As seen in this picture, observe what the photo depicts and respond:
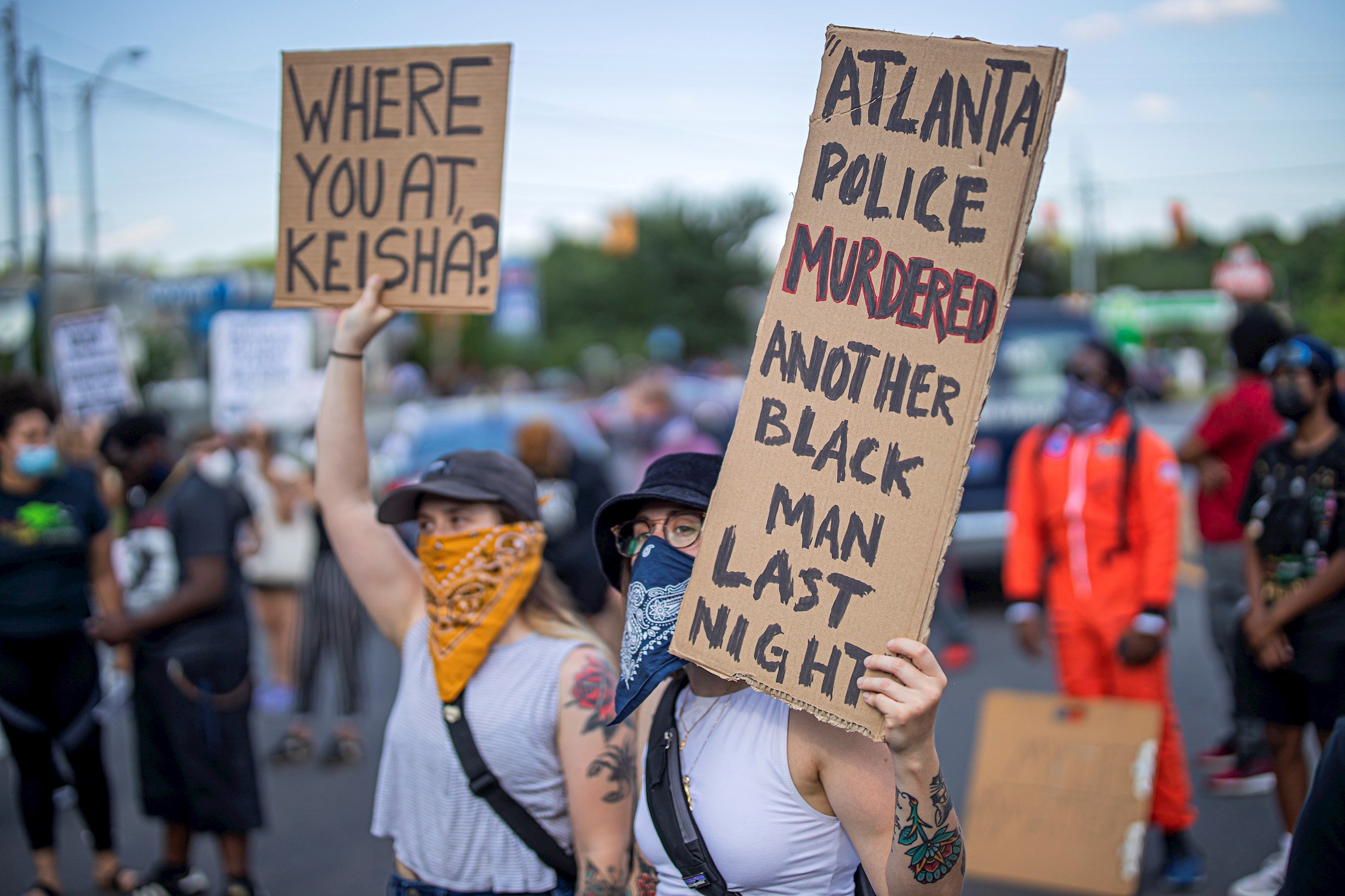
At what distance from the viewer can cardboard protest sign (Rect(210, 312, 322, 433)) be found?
8.48 meters

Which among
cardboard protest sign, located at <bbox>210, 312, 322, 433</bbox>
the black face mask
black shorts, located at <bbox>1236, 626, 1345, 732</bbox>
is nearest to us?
black shorts, located at <bbox>1236, 626, 1345, 732</bbox>

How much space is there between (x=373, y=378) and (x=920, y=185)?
59.9m

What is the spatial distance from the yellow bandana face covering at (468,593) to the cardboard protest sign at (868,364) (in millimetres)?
728

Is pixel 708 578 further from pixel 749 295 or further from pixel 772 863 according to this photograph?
pixel 749 295

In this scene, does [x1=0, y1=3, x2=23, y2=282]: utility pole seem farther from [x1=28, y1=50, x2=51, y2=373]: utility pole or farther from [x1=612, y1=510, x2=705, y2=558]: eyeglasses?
[x1=612, y1=510, x2=705, y2=558]: eyeglasses

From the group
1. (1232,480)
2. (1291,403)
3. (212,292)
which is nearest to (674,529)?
(1291,403)

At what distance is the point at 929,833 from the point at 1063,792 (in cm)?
255

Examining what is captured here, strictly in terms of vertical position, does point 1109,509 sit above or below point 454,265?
below

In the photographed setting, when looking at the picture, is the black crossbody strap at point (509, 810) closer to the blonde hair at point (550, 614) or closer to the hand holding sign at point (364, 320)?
the blonde hair at point (550, 614)

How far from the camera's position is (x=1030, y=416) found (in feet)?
29.2

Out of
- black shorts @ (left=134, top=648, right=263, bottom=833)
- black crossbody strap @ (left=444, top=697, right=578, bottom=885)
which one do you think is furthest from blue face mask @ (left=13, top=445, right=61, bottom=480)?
black crossbody strap @ (left=444, top=697, right=578, bottom=885)

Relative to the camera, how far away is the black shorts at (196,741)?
432 cm

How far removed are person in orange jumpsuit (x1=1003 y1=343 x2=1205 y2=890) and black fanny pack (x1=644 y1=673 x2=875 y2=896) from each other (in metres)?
2.64

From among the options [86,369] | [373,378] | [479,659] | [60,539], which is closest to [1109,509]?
[479,659]
